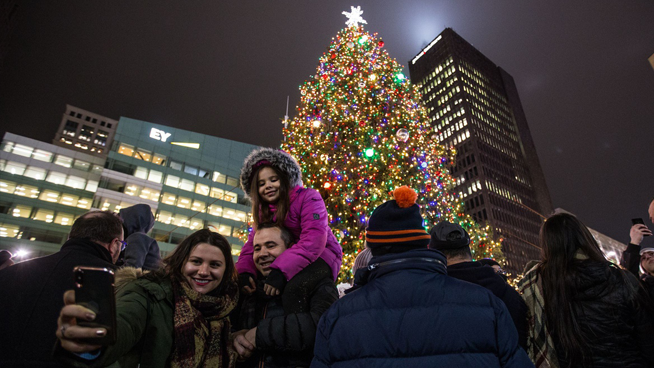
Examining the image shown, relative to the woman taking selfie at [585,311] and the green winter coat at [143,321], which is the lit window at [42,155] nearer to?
the green winter coat at [143,321]

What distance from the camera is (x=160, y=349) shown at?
1.79 meters

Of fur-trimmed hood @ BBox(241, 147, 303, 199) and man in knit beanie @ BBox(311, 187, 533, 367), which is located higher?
fur-trimmed hood @ BBox(241, 147, 303, 199)

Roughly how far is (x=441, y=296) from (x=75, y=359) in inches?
57.2

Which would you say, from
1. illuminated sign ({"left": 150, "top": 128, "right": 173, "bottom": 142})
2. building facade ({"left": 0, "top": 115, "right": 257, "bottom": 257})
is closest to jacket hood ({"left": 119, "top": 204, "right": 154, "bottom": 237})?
building facade ({"left": 0, "top": 115, "right": 257, "bottom": 257})

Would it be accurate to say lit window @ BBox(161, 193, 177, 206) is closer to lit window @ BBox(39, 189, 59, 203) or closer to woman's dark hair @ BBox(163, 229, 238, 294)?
lit window @ BBox(39, 189, 59, 203)

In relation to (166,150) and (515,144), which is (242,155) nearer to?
(166,150)

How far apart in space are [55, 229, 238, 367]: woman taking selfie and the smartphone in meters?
0.56

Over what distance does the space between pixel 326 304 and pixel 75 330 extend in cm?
149

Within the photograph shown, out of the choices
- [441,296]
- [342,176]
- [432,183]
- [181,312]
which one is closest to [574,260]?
[441,296]

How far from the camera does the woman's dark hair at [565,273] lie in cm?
212

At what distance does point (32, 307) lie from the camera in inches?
72.6

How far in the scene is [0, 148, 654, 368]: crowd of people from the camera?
1.45 meters

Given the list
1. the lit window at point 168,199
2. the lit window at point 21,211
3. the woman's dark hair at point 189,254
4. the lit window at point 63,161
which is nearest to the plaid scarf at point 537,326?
the woman's dark hair at point 189,254

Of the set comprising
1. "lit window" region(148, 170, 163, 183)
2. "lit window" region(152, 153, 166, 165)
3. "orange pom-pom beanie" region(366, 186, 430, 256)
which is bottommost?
"orange pom-pom beanie" region(366, 186, 430, 256)
